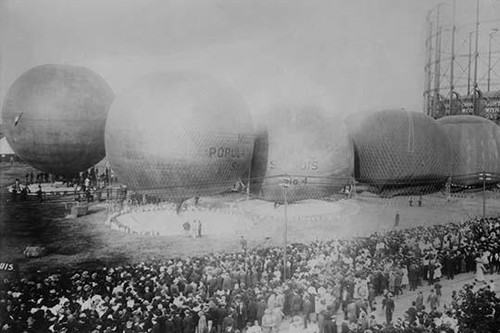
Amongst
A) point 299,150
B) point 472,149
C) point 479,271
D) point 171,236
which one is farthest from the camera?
point 472,149

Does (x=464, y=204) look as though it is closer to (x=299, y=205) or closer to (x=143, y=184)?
(x=299, y=205)

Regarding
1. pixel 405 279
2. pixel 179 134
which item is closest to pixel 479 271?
pixel 405 279

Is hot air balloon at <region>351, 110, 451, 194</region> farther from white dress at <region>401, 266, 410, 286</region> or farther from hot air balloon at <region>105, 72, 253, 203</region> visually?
white dress at <region>401, 266, 410, 286</region>

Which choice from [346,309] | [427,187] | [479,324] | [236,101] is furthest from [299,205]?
[479,324]

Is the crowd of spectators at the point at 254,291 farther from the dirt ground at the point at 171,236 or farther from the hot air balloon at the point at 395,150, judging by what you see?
the hot air balloon at the point at 395,150

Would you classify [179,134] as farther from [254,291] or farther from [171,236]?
[254,291]

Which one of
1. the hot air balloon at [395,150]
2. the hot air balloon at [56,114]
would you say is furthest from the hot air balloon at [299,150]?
the hot air balloon at [56,114]
